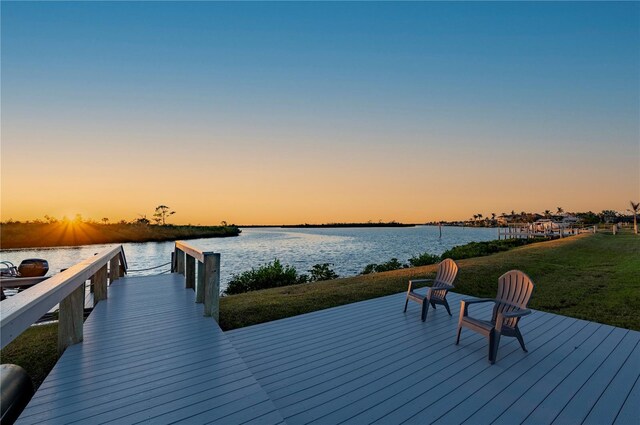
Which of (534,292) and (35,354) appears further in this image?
(534,292)

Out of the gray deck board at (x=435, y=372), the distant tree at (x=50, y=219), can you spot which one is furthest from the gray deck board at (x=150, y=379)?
the distant tree at (x=50, y=219)

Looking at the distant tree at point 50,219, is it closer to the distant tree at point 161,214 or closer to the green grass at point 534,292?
the green grass at point 534,292

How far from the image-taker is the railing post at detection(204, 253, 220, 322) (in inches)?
151

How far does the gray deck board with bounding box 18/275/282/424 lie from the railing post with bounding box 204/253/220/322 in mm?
139

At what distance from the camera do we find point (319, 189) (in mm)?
25719

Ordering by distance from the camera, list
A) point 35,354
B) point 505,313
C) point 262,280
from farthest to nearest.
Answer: point 262,280 < point 35,354 < point 505,313

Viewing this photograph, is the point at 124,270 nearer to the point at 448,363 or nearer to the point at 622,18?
the point at 448,363

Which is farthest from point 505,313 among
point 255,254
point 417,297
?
point 255,254

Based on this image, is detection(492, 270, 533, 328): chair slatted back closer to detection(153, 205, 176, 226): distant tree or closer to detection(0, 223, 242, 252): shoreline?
detection(0, 223, 242, 252): shoreline

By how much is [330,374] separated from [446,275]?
2.89 meters

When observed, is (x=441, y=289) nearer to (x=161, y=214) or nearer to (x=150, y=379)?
(x=150, y=379)

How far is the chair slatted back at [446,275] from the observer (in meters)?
4.77

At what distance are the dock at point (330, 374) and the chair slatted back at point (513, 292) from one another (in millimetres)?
427

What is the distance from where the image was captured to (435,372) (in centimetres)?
297
